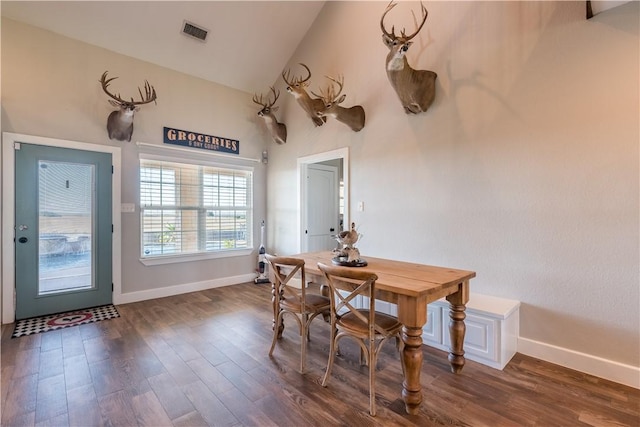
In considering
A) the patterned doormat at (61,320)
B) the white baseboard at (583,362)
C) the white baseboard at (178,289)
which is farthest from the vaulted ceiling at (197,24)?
the white baseboard at (583,362)

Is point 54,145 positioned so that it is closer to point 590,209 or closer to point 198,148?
point 198,148

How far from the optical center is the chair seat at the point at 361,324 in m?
1.92

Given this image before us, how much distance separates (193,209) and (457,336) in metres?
3.92

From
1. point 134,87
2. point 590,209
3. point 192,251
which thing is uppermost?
point 134,87

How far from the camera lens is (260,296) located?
13.8 ft

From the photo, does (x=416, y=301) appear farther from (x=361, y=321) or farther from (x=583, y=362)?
(x=583, y=362)

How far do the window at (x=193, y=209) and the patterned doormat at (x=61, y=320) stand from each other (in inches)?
32.9

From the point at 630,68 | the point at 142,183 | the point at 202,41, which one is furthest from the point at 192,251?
the point at 630,68

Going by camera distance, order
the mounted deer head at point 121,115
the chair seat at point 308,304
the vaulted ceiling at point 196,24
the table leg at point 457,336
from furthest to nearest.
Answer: the mounted deer head at point 121,115, the vaulted ceiling at point 196,24, the chair seat at point 308,304, the table leg at point 457,336

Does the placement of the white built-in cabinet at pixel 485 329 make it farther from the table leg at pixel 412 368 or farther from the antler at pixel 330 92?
the antler at pixel 330 92

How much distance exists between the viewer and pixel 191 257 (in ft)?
14.6

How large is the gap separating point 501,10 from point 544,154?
4.52ft

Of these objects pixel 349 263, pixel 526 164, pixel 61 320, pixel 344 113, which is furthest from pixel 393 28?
pixel 61 320

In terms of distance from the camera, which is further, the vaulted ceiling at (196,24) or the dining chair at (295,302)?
the vaulted ceiling at (196,24)
